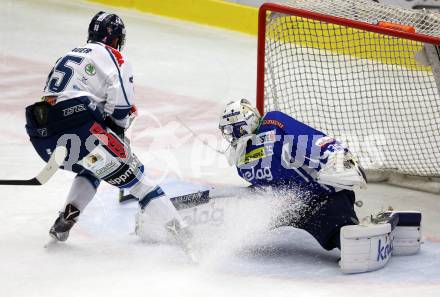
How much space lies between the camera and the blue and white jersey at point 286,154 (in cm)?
405

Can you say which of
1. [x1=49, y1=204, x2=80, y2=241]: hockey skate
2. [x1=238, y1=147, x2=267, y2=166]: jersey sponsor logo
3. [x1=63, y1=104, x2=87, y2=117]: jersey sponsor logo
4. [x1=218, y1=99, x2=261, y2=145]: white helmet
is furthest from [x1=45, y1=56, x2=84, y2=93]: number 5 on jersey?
[x1=238, y1=147, x2=267, y2=166]: jersey sponsor logo

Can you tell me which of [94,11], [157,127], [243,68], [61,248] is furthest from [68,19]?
[61,248]

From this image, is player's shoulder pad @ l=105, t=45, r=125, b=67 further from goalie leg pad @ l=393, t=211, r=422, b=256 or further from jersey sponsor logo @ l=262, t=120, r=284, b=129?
goalie leg pad @ l=393, t=211, r=422, b=256

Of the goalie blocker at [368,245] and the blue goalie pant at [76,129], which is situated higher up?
the blue goalie pant at [76,129]

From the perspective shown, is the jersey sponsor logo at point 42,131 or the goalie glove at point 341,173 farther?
the jersey sponsor logo at point 42,131

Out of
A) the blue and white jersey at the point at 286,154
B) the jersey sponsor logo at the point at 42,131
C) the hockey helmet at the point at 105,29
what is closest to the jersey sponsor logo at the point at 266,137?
the blue and white jersey at the point at 286,154

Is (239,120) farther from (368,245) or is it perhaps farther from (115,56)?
(368,245)

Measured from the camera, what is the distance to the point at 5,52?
770cm

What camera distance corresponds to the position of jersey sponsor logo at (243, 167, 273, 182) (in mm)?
4203

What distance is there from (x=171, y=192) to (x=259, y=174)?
96 centimetres

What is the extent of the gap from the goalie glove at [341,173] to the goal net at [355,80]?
1.09 meters

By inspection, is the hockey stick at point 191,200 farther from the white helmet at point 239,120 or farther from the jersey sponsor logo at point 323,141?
the jersey sponsor logo at point 323,141

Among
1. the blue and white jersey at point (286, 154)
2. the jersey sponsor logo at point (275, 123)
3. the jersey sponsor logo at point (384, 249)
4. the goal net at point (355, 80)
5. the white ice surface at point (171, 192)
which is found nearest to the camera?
the white ice surface at point (171, 192)

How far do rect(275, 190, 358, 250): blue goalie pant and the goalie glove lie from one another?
124 millimetres
